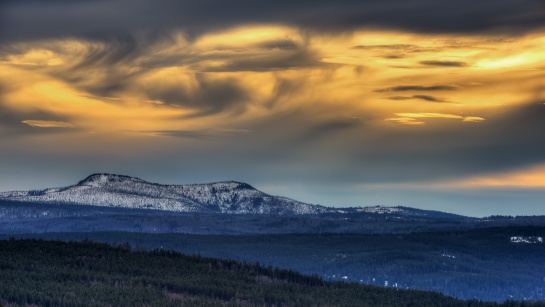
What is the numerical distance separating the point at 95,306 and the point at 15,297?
15379 mm

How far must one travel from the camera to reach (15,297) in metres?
198

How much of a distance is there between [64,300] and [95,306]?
6.17 metres

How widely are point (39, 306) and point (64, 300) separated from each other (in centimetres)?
537

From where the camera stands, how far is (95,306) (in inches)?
7830

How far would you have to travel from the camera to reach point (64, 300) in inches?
7849

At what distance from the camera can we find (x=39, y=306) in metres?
196

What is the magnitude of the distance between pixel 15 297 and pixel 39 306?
5.97 metres
